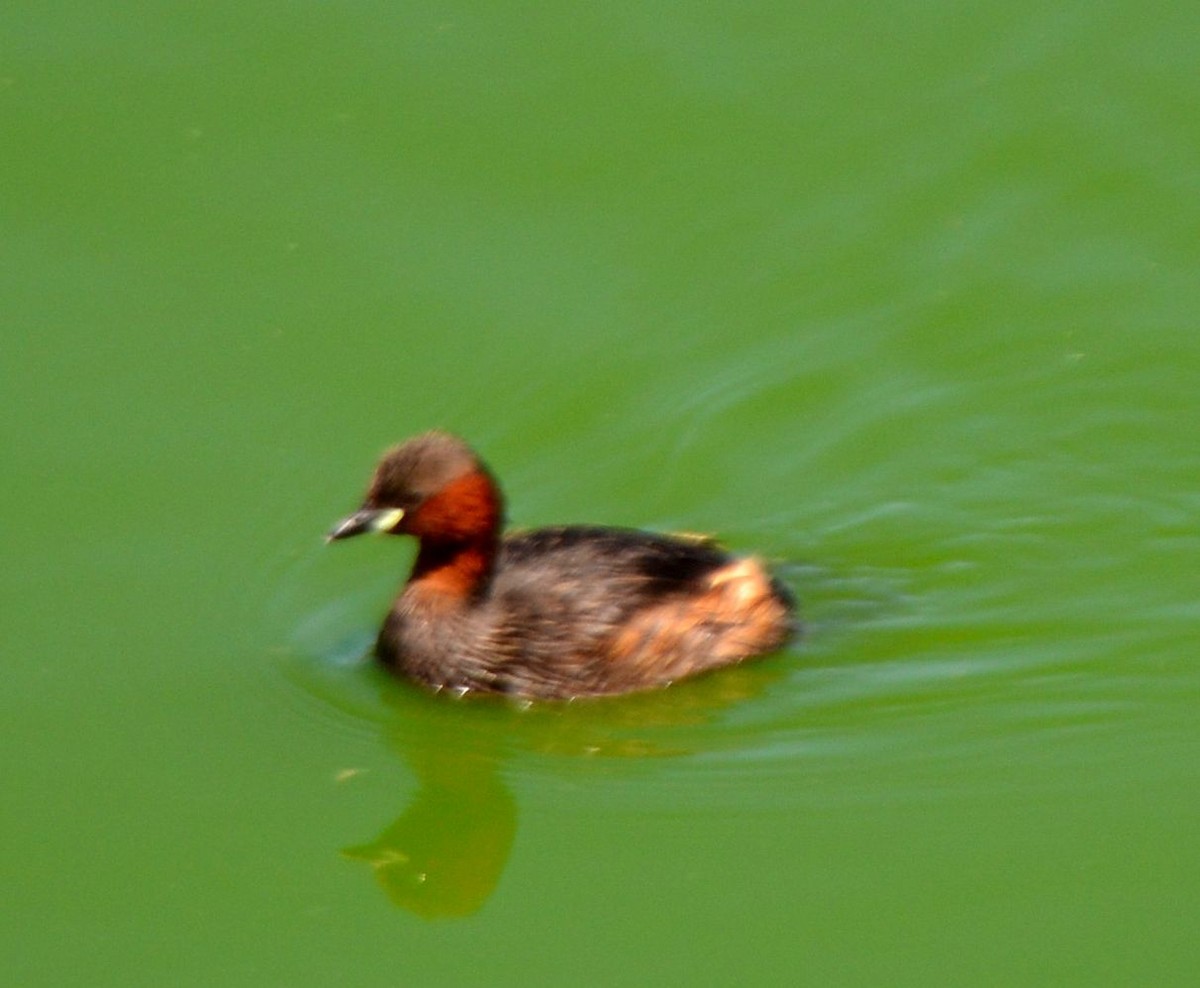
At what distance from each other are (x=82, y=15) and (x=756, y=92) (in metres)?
3.15

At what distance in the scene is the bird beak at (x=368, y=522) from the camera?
7695 mm

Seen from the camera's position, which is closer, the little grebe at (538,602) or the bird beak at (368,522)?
the bird beak at (368,522)

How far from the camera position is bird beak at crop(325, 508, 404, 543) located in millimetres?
7695

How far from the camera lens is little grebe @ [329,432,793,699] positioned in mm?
7824

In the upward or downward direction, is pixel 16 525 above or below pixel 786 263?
below

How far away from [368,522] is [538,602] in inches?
25.2

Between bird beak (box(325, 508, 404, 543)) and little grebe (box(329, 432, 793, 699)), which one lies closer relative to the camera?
bird beak (box(325, 508, 404, 543))

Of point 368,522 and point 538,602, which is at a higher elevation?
point 368,522

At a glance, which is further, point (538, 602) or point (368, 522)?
point (538, 602)

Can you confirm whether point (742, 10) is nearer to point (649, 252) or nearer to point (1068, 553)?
point (649, 252)

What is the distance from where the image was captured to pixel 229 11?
11.1m

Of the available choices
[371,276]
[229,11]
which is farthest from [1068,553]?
[229,11]

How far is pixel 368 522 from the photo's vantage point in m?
7.73

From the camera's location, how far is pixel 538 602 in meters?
7.93
